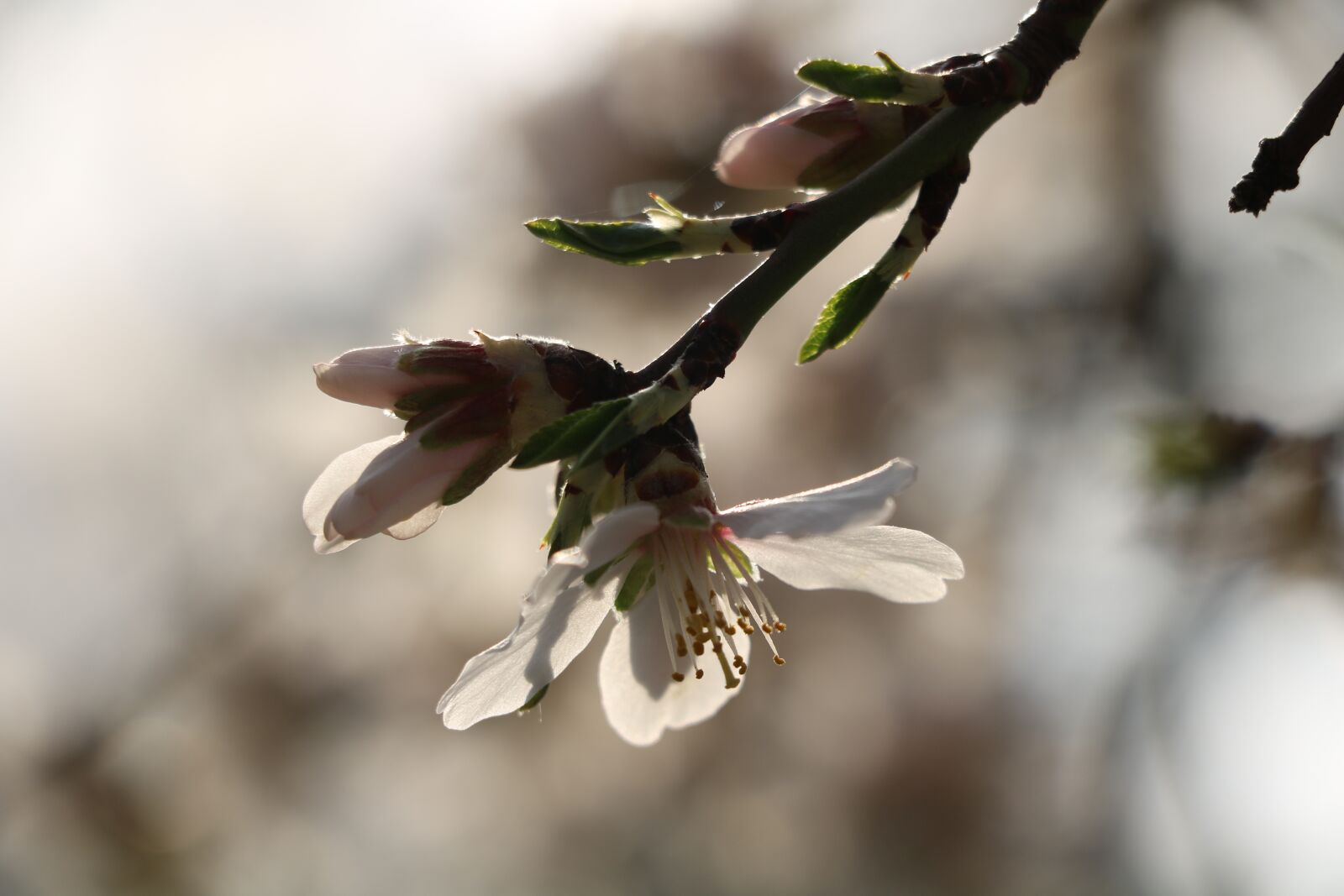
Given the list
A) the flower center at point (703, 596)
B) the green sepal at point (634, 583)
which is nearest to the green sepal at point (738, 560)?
the flower center at point (703, 596)

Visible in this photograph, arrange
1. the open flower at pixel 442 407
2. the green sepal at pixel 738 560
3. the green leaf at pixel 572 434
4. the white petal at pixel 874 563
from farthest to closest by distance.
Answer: the green sepal at pixel 738 560
the white petal at pixel 874 563
the open flower at pixel 442 407
the green leaf at pixel 572 434

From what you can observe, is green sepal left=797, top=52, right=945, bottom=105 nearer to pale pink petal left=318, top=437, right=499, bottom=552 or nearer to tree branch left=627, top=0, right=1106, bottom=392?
tree branch left=627, top=0, right=1106, bottom=392

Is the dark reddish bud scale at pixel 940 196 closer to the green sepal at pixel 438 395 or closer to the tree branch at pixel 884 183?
the tree branch at pixel 884 183

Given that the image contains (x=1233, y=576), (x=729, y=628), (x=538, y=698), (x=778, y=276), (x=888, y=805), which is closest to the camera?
(x=778, y=276)

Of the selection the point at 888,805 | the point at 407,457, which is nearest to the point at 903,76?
the point at 407,457

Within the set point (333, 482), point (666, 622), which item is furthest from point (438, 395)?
point (666, 622)

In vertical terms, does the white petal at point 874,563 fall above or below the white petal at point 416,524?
below

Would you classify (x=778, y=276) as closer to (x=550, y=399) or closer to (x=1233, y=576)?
(x=550, y=399)
